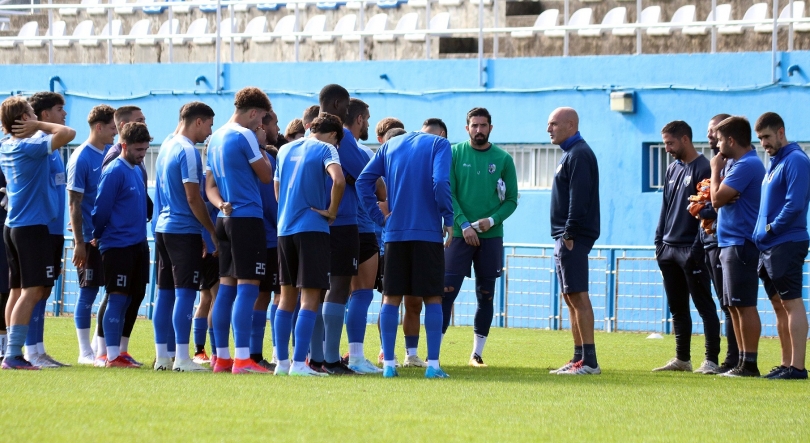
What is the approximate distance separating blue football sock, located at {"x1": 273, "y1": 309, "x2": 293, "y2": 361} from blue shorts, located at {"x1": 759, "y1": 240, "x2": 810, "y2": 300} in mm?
3706

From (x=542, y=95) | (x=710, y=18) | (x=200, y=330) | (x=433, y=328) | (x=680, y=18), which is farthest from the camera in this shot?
(x=680, y=18)

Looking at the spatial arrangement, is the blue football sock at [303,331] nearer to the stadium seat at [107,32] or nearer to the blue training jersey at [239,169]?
the blue training jersey at [239,169]

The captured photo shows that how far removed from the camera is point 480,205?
11859 millimetres

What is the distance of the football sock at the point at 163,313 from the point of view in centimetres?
1058

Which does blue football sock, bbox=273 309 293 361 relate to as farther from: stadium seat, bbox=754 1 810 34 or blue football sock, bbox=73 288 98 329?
stadium seat, bbox=754 1 810 34

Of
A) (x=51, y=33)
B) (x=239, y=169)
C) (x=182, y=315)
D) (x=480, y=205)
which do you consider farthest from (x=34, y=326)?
(x=51, y=33)

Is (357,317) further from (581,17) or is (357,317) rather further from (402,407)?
(581,17)

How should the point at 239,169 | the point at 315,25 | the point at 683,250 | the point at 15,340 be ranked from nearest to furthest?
the point at 239,169, the point at 15,340, the point at 683,250, the point at 315,25

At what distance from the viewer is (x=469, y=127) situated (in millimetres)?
11828

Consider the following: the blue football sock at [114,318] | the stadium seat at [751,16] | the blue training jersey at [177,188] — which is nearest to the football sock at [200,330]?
the blue football sock at [114,318]

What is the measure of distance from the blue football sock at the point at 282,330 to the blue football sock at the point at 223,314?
498mm

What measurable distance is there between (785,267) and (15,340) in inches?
230

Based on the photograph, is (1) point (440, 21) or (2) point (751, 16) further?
(1) point (440, 21)

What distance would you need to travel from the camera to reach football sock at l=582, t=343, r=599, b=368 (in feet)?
35.4
